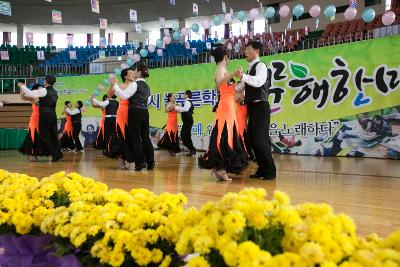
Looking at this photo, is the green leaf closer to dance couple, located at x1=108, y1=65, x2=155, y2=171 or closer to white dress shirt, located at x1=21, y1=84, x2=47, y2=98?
dance couple, located at x1=108, y1=65, x2=155, y2=171

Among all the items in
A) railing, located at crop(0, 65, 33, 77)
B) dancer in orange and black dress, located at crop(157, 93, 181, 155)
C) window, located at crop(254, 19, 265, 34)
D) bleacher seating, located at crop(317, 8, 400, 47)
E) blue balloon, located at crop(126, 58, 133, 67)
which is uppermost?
window, located at crop(254, 19, 265, 34)

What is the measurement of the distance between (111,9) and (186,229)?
717 inches

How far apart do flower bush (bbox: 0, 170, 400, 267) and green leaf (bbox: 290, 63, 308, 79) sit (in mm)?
7085

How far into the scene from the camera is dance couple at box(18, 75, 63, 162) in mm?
6852

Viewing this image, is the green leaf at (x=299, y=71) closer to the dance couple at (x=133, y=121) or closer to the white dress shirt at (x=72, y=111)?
the dance couple at (x=133, y=121)

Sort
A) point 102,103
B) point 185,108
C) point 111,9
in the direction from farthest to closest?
point 111,9 → point 185,108 → point 102,103

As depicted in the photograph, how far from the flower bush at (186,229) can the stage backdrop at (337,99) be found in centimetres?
658

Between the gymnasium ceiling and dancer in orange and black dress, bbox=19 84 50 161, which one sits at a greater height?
the gymnasium ceiling

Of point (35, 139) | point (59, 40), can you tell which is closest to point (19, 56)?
point (59, 40)

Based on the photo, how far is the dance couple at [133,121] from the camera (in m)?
5.44

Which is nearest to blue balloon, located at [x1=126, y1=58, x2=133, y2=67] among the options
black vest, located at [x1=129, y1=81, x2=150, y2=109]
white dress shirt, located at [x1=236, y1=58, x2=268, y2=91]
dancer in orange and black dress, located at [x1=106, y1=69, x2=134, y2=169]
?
dancer in orange and black dress, located at [x1=106, y1=69, x2=134, y2=169]

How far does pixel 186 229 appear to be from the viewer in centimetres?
127

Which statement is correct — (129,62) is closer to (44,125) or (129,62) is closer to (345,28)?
(44,125)

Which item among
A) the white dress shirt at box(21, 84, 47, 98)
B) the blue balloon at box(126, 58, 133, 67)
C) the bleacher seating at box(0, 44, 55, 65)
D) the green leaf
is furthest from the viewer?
the bleacher seating at box(0, 44, 55, 65)
